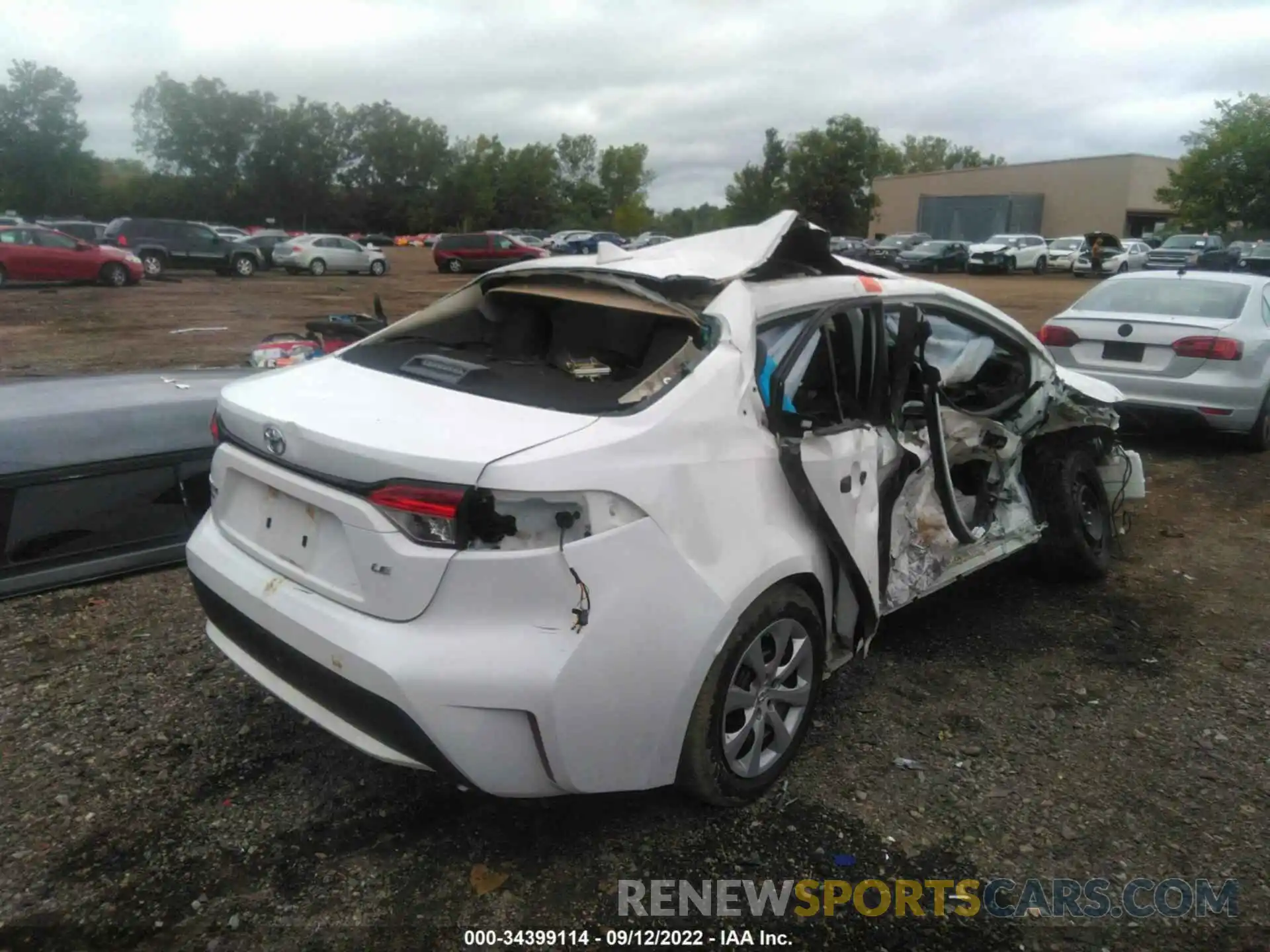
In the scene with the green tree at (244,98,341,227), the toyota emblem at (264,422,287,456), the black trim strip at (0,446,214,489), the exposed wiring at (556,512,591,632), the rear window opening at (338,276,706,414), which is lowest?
→ the black trim strip at (0,446,214,489)

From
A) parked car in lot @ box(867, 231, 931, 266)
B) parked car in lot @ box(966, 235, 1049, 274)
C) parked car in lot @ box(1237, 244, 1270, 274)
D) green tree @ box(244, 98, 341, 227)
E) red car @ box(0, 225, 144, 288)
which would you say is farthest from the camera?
green tree @ box(244, 98, 341, 227)

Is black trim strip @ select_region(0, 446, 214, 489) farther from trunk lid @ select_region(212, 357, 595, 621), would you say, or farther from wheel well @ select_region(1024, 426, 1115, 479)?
wheel well @ select_region(1024, 426, 1115, 479)

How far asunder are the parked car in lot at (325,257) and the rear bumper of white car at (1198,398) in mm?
28155

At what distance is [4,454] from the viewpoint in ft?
12.6

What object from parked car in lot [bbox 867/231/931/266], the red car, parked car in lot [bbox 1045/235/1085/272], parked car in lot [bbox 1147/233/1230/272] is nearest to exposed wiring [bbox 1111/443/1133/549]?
the red car

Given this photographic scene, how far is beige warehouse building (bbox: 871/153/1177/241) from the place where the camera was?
5541 centimetres

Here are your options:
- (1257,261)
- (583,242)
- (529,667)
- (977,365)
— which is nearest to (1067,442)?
(977,365)

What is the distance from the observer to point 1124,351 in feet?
23.3

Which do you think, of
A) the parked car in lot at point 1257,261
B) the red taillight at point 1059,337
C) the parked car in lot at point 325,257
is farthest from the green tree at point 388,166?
the red taillight at point 1059,337

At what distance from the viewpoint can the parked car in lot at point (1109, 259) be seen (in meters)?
35.2

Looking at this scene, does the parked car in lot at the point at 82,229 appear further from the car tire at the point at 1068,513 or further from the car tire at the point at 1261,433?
the car tire at the point at 1068,513

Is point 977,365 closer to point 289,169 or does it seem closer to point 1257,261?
point 1257,261

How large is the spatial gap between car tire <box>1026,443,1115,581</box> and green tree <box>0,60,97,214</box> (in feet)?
220

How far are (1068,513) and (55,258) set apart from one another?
23.5 m
